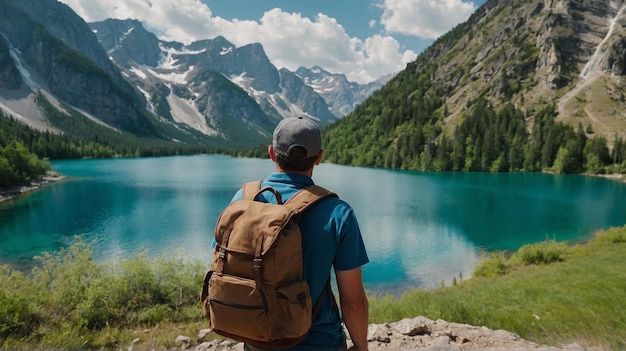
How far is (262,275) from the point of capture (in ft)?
8.83

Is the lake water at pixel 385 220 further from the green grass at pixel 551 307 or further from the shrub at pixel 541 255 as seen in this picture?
the green grass at pixel 551 307

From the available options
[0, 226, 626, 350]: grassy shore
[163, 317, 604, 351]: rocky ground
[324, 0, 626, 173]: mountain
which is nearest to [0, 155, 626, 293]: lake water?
[0, 226, 626, 350]: grassy shore

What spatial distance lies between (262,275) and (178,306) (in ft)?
42.8

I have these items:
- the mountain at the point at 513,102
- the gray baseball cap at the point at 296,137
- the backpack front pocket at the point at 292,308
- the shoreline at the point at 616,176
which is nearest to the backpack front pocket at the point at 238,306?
the backpack front pocket at the point at 292,308

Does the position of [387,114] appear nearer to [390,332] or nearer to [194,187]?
[194,187]

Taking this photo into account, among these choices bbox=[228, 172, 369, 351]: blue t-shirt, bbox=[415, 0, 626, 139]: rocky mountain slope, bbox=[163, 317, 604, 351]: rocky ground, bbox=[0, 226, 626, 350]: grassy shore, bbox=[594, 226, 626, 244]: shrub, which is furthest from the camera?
bbox=[415, 0, 626, 139]: rocky mountain slope

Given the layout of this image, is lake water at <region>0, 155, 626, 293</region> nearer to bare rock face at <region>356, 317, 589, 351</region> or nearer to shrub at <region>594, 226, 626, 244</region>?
shrub at <region>594, 226, 626, 244</region>

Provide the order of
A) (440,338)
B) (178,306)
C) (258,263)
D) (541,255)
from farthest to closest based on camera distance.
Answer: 1. (541,255)
2. (178,306)
3. (440,338)
4. (258,263)

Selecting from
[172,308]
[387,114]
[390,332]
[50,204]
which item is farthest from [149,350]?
[387,114]

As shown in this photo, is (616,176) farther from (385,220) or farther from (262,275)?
(262,275)

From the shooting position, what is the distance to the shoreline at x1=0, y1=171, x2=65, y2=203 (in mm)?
56972

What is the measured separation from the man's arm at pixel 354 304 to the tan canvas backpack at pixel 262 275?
382 millimetres

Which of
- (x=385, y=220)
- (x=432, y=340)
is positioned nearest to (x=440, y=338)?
(x=432, y=340)

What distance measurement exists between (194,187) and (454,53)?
153 meters
